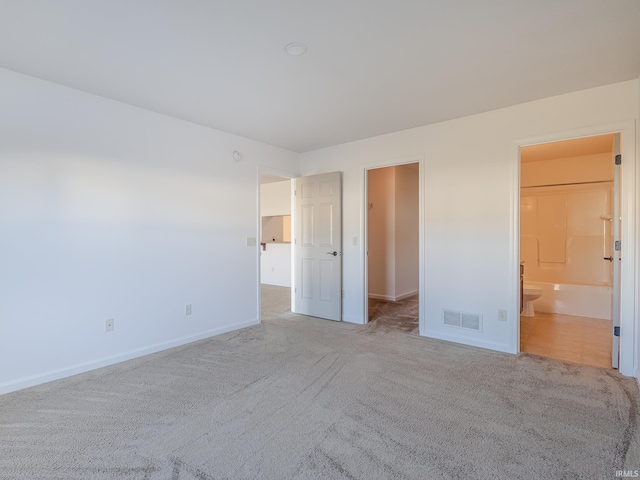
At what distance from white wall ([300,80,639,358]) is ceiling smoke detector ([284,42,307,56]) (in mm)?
2064

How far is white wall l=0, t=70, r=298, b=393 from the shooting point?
2525 mm

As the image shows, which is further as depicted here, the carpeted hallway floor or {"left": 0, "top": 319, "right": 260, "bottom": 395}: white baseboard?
{"left": 0, "top": 319, "right": 260, "bottom": 395}: white baseboard

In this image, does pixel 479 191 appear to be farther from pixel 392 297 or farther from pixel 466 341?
pixel 392 297

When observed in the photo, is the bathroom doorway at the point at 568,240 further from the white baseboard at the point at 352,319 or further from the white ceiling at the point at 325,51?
the white ceiling at the point at 325,51

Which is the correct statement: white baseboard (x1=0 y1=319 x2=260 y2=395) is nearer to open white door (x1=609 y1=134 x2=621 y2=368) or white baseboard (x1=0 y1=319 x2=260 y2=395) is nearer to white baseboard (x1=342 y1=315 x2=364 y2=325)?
white baseboard (x1=342 y1=315 x2=364 y2=325)

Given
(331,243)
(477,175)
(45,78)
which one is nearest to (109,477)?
(45,78)

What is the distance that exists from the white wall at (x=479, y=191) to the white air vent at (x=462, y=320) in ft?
0.17

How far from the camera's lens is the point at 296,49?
217 cm

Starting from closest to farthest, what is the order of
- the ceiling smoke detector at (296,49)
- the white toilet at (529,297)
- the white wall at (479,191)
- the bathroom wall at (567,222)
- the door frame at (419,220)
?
the ceiling smoke detector at (296,49)
the white wall at (479,191)
the door frame at (419,220)
the white toilet at (529,297)
the bathroom wall at (567,222)

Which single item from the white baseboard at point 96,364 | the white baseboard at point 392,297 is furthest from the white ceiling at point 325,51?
the white baseboard at point 392,297

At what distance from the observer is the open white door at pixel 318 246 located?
14.8 ft

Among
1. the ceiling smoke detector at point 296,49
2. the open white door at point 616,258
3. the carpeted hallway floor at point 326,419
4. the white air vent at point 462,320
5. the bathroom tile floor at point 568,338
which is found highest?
the ceiling smoke detector at point 296,49

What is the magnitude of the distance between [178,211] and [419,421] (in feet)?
9.81

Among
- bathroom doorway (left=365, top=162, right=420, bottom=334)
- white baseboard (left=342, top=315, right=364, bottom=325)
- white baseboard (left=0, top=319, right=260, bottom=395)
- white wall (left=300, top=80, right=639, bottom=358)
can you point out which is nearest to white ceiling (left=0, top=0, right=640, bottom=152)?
white wall (left=300, top=80, right=639, bottom=358)
